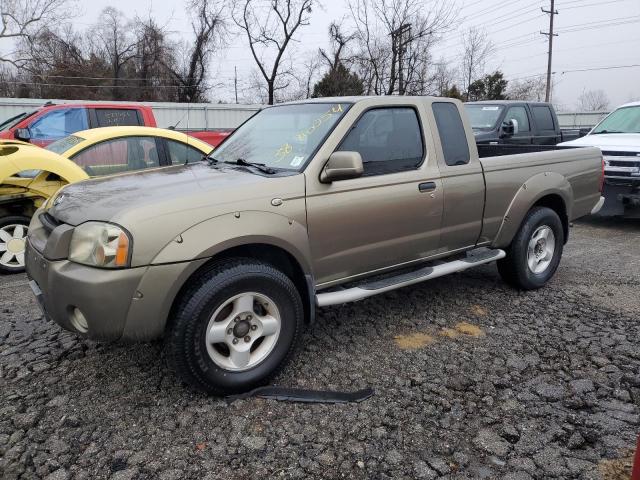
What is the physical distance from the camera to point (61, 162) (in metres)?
5.39

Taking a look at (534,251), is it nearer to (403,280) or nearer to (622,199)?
(403,280)

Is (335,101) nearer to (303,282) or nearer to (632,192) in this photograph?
(303,282)

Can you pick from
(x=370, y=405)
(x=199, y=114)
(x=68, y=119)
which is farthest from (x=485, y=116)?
(x=199, y=114)

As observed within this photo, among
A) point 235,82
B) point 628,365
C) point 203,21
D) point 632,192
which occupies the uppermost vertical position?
point 203,21

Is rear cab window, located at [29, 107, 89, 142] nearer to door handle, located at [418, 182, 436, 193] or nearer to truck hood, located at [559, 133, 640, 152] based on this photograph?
door handle, located at [418, 182, 436, 193]

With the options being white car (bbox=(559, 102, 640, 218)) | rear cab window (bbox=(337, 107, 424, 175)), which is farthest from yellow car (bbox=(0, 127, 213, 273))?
white car (bbox=(559, 102, 640, 218))

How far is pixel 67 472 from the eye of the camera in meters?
2.51

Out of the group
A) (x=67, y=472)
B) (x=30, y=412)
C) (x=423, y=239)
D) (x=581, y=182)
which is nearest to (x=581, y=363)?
(x=423, y=239)

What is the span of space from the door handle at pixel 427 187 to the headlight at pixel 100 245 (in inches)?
85.3

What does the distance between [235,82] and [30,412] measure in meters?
43.2

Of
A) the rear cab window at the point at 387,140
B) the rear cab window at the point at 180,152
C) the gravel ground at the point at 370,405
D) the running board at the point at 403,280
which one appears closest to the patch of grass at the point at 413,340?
the gravel ground at the point at 370,405

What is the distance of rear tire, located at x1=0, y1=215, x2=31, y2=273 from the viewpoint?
551 cm

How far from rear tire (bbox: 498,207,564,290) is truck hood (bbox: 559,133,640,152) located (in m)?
3.86

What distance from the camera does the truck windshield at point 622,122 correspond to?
351 inches
